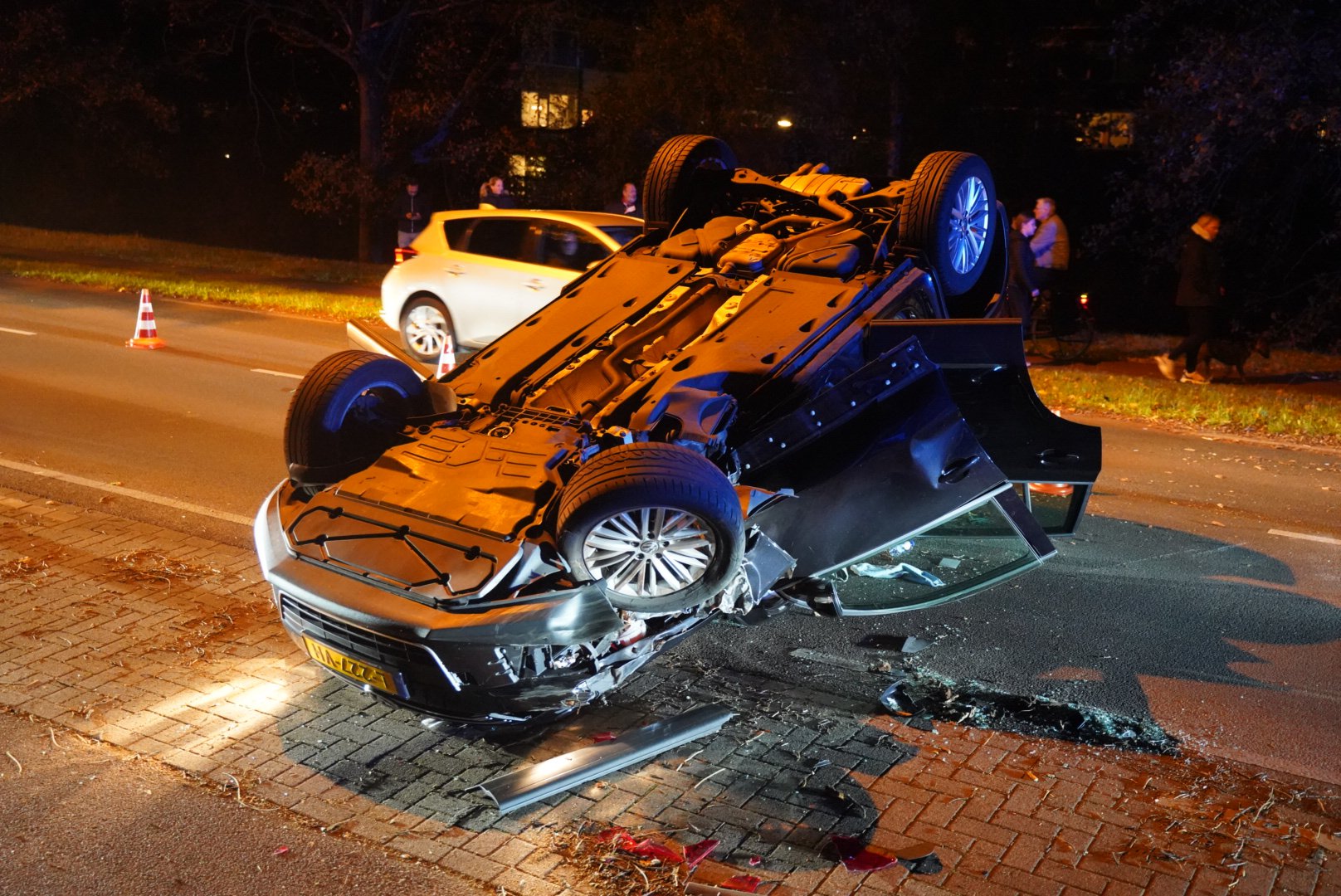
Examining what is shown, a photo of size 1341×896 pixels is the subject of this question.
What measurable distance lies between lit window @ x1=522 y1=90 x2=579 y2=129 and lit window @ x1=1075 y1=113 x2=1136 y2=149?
Result: 11442mm

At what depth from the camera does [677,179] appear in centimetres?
755

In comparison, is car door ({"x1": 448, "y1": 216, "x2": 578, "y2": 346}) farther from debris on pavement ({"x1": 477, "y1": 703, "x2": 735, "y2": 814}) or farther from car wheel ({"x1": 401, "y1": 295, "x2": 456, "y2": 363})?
debris on pavement ({"x1": 477, "y1": 703, "x2": 735, "y2": 814})

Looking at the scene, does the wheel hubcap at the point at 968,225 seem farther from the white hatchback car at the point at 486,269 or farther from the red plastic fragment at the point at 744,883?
the white hatchback car at the point at 486,269

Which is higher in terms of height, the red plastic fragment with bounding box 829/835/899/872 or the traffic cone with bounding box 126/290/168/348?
the traffic cone with bounding box 126/290/168/348

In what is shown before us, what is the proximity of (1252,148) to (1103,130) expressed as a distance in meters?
10.2

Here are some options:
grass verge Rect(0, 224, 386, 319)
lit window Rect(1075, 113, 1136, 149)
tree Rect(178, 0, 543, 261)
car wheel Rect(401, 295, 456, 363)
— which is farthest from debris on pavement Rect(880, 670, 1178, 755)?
lit window Rect(1075, 113, 1136, 149)

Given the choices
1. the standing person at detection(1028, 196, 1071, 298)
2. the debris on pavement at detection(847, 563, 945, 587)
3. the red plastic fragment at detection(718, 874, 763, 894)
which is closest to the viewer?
the red plastic fragment at detection(718, 874, 763, 894)

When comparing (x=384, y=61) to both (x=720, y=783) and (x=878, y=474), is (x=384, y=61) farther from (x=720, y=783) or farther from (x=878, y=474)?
(x=720, y=783)

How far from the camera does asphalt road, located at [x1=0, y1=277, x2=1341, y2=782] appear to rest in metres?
5.86

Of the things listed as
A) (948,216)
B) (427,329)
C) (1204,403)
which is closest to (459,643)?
(948,216)

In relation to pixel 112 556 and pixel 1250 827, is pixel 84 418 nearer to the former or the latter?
pixel 112 556

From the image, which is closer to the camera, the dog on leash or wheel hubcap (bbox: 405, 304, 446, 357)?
wheel hubcap (bbox: 405, 304, 446, 357)

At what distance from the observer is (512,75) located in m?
28.2

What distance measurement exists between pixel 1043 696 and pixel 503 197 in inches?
539
